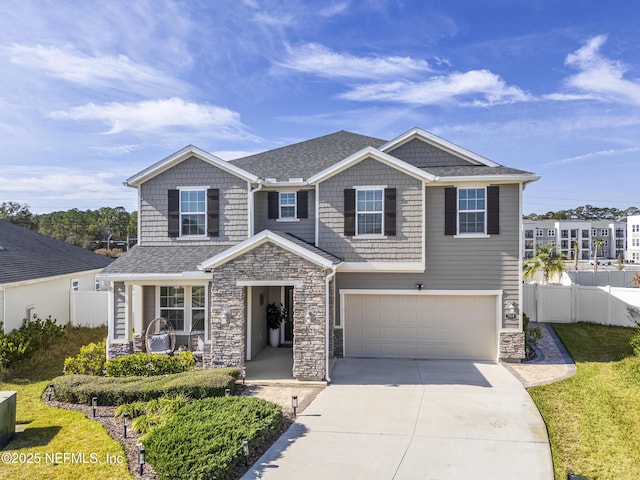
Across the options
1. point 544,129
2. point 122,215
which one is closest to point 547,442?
point 544,129

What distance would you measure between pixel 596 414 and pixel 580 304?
1036 centimetres

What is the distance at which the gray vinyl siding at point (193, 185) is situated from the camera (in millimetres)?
12945

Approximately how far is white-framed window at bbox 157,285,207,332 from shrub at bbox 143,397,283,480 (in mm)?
4927

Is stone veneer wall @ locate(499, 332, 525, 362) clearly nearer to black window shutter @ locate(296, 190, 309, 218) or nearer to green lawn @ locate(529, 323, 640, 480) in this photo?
green lawn @ locate(529, 323, 640, 480)

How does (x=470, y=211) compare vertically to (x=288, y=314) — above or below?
above

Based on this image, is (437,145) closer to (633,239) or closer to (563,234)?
(563,234)

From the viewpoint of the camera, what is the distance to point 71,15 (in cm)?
1062

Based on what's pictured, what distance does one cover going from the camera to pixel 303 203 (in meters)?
13.4

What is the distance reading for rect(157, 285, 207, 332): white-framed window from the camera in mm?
13094

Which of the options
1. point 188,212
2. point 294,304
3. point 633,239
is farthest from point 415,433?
point 633,239

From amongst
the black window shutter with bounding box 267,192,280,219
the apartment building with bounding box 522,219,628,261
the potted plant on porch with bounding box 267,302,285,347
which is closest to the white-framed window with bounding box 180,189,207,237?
the black window shutter with bounding box 267,192,280,219

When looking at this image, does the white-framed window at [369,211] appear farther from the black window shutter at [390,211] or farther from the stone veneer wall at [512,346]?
the stone veneer wall at [512,346]

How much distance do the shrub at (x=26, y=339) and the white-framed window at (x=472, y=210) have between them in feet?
43.6

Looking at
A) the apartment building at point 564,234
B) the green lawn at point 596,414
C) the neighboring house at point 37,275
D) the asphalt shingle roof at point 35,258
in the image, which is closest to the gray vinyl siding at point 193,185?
the neighboring house at point 37,275
